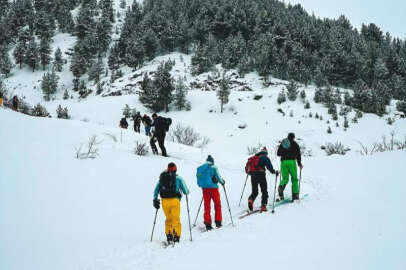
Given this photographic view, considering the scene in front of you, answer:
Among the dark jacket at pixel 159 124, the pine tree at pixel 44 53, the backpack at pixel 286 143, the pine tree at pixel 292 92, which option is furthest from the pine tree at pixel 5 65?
the backpack at pixel 286 143

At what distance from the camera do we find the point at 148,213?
7039 millimetres

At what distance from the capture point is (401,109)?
104 feet

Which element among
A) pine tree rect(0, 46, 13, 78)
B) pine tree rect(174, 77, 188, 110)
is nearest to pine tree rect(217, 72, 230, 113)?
pine tree rect(174, 77, 188, 110)

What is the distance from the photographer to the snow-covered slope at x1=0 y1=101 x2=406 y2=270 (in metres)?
4.11

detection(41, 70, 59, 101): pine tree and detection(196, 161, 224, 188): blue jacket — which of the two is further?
detection(41, 70, 59, 101): pine tree

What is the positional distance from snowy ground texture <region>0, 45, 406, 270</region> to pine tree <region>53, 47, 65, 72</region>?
4788cm

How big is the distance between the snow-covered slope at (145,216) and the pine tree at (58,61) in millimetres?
48148

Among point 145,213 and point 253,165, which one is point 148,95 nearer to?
point 145,213

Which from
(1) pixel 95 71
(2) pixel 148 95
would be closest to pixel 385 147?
(2) pixel 148 95

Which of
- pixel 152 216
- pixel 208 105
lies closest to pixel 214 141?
pixel 208 105

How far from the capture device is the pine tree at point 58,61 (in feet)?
178

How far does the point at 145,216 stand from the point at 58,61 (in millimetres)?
58591

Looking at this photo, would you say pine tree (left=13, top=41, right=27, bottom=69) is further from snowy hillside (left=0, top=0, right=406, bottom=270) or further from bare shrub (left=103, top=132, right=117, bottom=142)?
bare shrub (left=103, top=132, right=117, bottom=142)

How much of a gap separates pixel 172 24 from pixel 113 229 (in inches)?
2224
